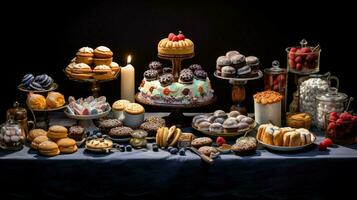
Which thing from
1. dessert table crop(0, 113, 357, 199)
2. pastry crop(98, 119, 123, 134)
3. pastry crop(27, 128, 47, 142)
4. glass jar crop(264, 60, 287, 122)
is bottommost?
dessert table crop(0, 113, 357, 199)

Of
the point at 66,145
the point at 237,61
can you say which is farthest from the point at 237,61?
the point at 66,145

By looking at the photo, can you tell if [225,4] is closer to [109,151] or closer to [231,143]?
[231,143]

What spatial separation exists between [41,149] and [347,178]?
73.7 inches

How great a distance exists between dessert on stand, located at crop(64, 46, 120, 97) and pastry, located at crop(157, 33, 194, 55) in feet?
1.21

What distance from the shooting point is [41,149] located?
454cm

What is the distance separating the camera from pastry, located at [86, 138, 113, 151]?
4586mm

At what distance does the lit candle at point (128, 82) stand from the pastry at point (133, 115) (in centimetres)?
28

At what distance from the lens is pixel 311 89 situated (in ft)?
16.7

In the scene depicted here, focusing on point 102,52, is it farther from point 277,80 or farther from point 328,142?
point 328,142

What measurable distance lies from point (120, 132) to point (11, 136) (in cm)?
68

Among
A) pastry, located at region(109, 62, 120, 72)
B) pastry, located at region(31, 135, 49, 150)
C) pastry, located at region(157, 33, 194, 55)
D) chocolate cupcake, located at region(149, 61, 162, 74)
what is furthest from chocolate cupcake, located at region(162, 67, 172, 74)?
pastry, located at region(31, 135, 49, 150)

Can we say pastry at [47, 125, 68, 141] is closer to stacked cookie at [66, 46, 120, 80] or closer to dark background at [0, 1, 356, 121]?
stacked cookie at [66, 46, 120, 80]

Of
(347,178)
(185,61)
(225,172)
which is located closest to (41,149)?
(225,172)

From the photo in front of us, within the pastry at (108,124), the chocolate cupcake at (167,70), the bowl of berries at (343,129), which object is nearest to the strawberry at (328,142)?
the bowl of berries at (343,129)
